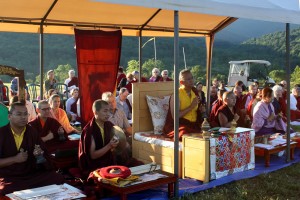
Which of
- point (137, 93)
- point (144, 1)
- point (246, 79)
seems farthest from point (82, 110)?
point (246, 79)

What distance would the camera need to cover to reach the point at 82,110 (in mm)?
6734

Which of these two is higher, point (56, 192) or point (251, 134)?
point (251, 134)

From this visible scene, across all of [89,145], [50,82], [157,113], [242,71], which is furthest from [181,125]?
A: [242,71]

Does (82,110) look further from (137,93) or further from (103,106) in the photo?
(103,106)

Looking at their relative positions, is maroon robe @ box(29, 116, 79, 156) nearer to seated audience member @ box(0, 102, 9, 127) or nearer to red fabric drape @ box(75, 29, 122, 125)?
seated audience member @ box(0, 102, 9, 127)

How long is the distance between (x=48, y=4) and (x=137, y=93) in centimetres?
182

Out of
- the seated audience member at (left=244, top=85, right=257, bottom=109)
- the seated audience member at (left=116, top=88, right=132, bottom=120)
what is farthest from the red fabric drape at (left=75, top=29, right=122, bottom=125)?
the seated audience member at (left=244, top=85, right=257, bottom=109)

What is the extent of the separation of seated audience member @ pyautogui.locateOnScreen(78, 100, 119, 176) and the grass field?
1.04m

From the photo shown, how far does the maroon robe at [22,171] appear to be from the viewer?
13.2ft

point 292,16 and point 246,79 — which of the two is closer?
point 292,16

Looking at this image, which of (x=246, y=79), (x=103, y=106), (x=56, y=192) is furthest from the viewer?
(x=246, y=79)

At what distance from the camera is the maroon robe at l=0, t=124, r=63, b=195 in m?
4.02

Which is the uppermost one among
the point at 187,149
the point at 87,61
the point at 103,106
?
the point at 87,61

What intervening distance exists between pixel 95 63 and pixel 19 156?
3.06 m
